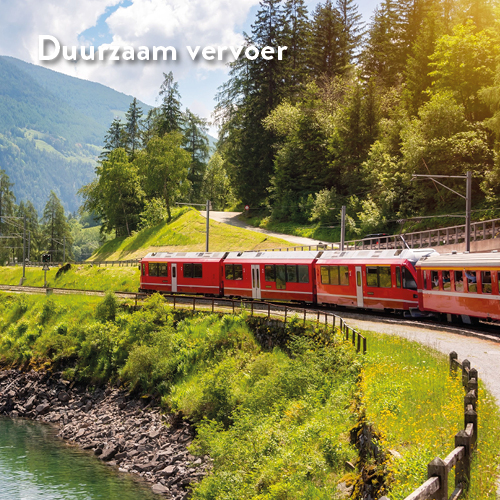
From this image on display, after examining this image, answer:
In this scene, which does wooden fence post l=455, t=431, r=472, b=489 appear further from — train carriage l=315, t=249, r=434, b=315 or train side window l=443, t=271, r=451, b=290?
train carriage l=315, t=249, r=434, b=315

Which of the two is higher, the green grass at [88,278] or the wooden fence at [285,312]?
the green grass at [88,278]

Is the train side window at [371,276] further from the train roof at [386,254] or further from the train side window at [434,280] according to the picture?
the train side window at [434,280]

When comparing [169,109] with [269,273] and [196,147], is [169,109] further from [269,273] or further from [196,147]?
[269,273]

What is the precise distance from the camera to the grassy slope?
62.6m

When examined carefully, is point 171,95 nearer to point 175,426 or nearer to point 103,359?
point 103,359

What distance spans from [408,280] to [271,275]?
926cm

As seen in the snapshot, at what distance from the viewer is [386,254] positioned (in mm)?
27141

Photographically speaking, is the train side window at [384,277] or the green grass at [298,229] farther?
the green grass at [298,229]

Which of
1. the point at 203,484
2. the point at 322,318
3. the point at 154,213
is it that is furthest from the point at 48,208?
the point at 203,484

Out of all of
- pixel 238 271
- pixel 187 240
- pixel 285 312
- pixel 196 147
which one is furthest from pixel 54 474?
pixel 196 147

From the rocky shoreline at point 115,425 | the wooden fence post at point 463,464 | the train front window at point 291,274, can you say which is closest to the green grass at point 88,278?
the rocky shoreline at point 115,425

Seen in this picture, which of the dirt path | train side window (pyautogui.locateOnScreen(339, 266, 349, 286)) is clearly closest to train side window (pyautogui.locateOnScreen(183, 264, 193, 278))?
train side window (pyautogui.locateOnScreen(339, 266, 349, 286))

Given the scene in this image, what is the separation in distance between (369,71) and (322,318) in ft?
199

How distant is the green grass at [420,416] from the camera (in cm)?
792
